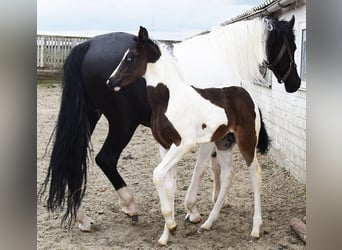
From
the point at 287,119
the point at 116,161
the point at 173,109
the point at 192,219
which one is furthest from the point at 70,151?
the point at 287,119

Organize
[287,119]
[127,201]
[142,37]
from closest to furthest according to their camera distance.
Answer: [142,37] → [127,201] → [287,119]

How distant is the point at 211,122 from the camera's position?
153 cm

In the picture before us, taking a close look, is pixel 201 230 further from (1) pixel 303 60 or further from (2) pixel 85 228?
(1) pixel 303 60

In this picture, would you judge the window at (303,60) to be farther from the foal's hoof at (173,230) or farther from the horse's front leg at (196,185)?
the foal's hoof at (173,230)

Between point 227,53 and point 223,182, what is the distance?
473mm

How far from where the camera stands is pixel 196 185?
164cm

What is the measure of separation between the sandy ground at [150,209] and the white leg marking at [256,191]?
2cm

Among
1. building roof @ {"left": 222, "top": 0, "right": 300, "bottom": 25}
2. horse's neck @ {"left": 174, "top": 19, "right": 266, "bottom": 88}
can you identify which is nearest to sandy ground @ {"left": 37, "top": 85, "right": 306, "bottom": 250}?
horse's neck @ {"left": 174, "top": 19, "right": 266, "bottom": 88}

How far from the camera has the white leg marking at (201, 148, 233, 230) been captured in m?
1.64

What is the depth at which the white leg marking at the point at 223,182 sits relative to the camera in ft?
5.37
